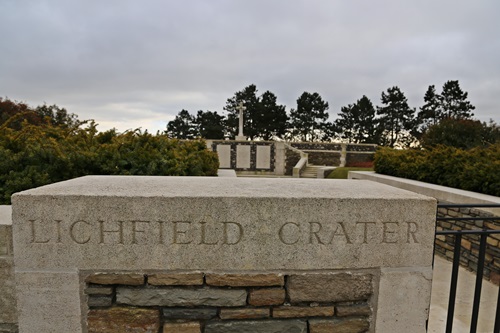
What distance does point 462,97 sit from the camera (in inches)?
1665

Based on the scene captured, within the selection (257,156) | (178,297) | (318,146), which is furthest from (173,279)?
(318,146)

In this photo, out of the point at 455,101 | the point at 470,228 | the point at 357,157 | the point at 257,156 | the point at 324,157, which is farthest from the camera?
the point at 455,101

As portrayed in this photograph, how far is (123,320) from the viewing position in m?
1.75

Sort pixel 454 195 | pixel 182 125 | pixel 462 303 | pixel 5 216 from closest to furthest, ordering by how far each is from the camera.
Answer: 1. pixel 5 216
2. pixel 462 303
3. pixel 454 195
4. pixel 182 125

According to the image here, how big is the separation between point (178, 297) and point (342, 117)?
167 ft

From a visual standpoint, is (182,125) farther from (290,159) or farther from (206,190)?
(206,190)

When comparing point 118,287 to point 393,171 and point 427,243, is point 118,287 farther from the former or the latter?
point 393,171

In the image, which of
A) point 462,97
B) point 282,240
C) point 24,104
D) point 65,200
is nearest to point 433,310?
point 282,240

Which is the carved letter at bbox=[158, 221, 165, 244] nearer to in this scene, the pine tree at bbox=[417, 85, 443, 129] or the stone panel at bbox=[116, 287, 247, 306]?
the stone panel at bbox=[116, 287, 247, 306]

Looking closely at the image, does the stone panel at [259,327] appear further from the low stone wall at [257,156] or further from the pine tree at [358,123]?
the pine tree at [358,123]

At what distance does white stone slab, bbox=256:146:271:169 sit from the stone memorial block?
887 inches

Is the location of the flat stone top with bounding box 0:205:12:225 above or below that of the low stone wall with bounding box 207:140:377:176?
above

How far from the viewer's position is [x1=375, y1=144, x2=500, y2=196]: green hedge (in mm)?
4914

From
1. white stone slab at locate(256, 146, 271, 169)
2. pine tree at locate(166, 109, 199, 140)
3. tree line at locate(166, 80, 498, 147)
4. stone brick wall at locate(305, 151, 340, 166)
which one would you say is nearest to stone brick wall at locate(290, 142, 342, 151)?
stone brick wall at locate(305, 151, 340, 166)
